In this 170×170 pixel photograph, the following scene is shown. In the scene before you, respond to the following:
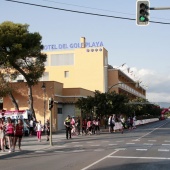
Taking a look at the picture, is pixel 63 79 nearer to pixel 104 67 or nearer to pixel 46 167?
pixel 104 67

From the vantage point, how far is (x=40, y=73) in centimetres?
4128

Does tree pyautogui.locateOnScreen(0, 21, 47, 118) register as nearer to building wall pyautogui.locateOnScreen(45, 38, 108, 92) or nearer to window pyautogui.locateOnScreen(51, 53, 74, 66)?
building wall pyautogui.locateOnScreen(45, 38, 108, 92)

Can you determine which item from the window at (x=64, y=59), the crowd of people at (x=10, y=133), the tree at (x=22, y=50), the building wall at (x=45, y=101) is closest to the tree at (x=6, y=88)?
the tree at (x=22, y=50)

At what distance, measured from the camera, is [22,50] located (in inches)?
1529

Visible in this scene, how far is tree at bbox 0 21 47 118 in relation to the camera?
38.7 m

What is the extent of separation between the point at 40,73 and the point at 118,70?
33797 millimetres

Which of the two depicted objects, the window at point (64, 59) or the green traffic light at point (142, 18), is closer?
the green traffic light at point (142, 18)

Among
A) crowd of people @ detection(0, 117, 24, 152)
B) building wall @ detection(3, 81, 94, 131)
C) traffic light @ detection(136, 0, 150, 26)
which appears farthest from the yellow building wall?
traffic light @ detection(136, 0, 150, 26)

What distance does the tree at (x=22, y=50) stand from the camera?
38.7 meters

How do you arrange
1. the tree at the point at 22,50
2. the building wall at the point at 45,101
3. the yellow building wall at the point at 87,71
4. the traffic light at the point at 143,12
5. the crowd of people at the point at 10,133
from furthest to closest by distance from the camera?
1. the yellow building wall at the point at 87,71
2. the building wall at the point at 45,101
3. the tree at the point at 22,50
4. the crowd of people at the point at 10,133
5. the traffic light at the point at 143,12

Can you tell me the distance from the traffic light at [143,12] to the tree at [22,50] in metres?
26.0

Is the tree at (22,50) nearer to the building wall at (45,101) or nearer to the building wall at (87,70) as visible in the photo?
the building wall at (45,101)

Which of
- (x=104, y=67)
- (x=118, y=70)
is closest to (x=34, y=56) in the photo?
(x=104, y=67)

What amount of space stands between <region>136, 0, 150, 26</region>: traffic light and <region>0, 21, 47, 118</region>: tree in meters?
26.0
